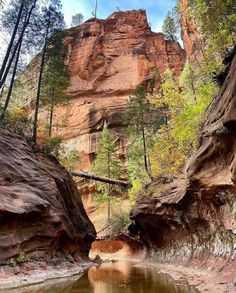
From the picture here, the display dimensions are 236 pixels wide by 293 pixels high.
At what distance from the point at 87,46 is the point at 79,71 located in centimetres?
631

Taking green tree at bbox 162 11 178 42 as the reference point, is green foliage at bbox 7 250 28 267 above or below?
below

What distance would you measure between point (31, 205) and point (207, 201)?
27.7 feet

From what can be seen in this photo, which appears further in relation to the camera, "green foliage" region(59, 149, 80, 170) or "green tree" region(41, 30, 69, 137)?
"green foliage" region(59, 149, 80, 170)

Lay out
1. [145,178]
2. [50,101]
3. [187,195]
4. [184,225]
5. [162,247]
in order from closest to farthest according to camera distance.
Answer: [187,195] < [184,225] < [162,247] < [50,101] < [145,178]

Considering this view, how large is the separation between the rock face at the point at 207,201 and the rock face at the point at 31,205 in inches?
259

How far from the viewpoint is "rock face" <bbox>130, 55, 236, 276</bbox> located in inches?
454

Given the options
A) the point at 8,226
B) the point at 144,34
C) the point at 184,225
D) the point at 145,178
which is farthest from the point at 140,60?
the point at 8,226

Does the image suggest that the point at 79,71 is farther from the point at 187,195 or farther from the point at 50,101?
the point at 187,195

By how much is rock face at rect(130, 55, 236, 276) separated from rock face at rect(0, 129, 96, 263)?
6.59m

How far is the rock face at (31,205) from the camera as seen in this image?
1523 centimetres

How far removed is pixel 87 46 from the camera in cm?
7138

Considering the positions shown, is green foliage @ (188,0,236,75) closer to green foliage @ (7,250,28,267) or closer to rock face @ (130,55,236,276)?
rock face @ (130,55,236,276)

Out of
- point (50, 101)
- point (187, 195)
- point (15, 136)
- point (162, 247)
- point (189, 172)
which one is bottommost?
point (162, 247)

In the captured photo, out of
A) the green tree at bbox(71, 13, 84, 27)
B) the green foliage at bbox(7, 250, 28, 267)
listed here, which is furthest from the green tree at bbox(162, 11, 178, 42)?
the green foliage at bbox(7, 250, 28, 267)
